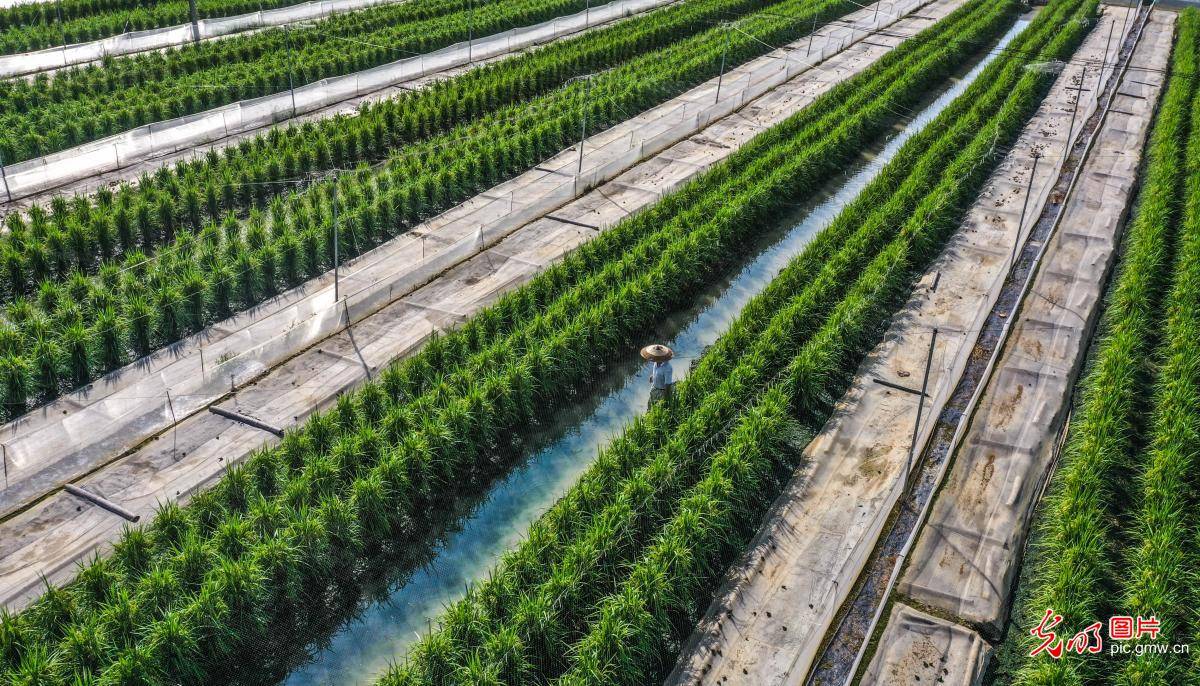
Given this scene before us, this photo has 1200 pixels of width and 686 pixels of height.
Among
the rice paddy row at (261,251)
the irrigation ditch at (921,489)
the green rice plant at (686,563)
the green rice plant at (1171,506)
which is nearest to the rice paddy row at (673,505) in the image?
the green rice plant at (686,563)

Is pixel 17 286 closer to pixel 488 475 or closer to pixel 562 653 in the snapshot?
pixel 488 475

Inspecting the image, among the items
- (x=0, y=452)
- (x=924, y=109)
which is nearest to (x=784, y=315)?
(x=0, y=452)

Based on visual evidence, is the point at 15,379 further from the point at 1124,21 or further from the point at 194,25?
the point at 1124,21

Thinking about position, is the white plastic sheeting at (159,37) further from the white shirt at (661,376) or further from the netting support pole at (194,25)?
the white shirt at (661,376)

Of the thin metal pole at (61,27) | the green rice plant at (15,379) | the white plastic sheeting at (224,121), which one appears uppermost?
the thin metal pole at (61,27)

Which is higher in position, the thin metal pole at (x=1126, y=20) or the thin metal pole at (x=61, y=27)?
the thin metal pole at (x=61, y=27)

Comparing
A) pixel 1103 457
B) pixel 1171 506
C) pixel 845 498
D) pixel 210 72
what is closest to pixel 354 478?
pixel 845 498

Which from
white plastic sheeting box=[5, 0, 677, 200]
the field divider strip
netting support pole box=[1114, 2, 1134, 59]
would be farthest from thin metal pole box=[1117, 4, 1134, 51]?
white plastic sheeting box=[5, 0, 677, 200]
